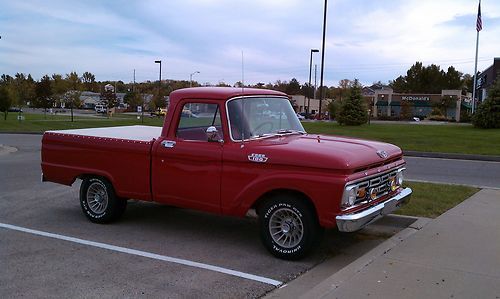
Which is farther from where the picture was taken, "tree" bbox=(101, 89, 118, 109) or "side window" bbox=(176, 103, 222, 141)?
"tree" bbox=(101, 89, 118, 109)

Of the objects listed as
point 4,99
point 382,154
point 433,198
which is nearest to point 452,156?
point 433,198

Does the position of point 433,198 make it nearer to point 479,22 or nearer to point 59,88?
point 479,22

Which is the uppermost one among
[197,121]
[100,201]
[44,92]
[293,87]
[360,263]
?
[293,87]

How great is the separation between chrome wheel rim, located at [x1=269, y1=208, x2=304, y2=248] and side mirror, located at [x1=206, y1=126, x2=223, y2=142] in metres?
1.15

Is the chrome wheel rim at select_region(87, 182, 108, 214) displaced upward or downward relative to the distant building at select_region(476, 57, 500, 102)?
downward

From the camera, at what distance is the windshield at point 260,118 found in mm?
6125

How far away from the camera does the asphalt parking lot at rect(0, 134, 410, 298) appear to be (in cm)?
477

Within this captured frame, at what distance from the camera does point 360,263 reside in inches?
204

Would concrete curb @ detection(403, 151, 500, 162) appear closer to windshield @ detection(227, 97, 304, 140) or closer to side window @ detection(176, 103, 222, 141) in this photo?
windshield @ detection(227, 97, 304, 140)

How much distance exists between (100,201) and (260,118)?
8.90 ft

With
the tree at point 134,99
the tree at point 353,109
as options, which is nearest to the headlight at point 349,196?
the tree at point 353,109

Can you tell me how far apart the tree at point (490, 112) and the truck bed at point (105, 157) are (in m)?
25.3

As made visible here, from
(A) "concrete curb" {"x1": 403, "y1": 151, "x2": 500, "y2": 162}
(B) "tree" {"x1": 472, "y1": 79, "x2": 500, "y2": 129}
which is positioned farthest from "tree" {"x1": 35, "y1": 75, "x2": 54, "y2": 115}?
(A) "concrete curb" {"x1": 403, "y1": 151, "x2": 500, "y2": 162}

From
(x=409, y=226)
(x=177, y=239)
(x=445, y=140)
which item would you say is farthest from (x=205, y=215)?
(x=445, y=140)
